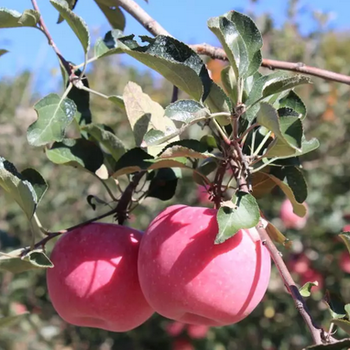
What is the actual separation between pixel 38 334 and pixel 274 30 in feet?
6.33

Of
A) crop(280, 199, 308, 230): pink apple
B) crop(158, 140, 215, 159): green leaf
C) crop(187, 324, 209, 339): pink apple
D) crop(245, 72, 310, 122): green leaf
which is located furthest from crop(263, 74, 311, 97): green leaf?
crop(187, 324, 209, 339): pink apple

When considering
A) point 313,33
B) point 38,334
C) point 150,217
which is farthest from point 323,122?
point 38,334

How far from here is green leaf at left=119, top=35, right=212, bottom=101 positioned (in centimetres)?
67

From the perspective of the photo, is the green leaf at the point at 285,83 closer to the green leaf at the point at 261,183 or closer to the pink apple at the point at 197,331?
the green leaf at the point at 261,183

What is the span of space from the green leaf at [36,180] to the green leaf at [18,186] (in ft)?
0.08

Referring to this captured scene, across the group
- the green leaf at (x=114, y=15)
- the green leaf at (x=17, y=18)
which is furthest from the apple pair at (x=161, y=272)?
the green leaf at (x=114, y=15)

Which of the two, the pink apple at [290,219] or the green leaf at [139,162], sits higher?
the green leaf at [139,162]

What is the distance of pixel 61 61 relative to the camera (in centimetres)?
88

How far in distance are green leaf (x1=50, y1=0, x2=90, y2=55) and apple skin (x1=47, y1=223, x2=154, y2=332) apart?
281 mm

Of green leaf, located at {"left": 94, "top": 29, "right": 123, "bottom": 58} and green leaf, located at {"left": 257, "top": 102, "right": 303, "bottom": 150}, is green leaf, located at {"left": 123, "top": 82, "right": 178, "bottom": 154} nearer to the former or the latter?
green leaf, located at {"left": 94, "top": 29, "right": 123, "bottom": 58}

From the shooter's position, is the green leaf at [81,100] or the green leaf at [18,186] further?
the green leaf at [81,100]

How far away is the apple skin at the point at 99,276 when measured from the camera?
84cm

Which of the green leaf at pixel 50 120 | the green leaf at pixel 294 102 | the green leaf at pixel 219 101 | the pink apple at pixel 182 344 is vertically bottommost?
the pink apple at pixel 182 344

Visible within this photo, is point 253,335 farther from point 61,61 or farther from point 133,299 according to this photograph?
point 61,61
